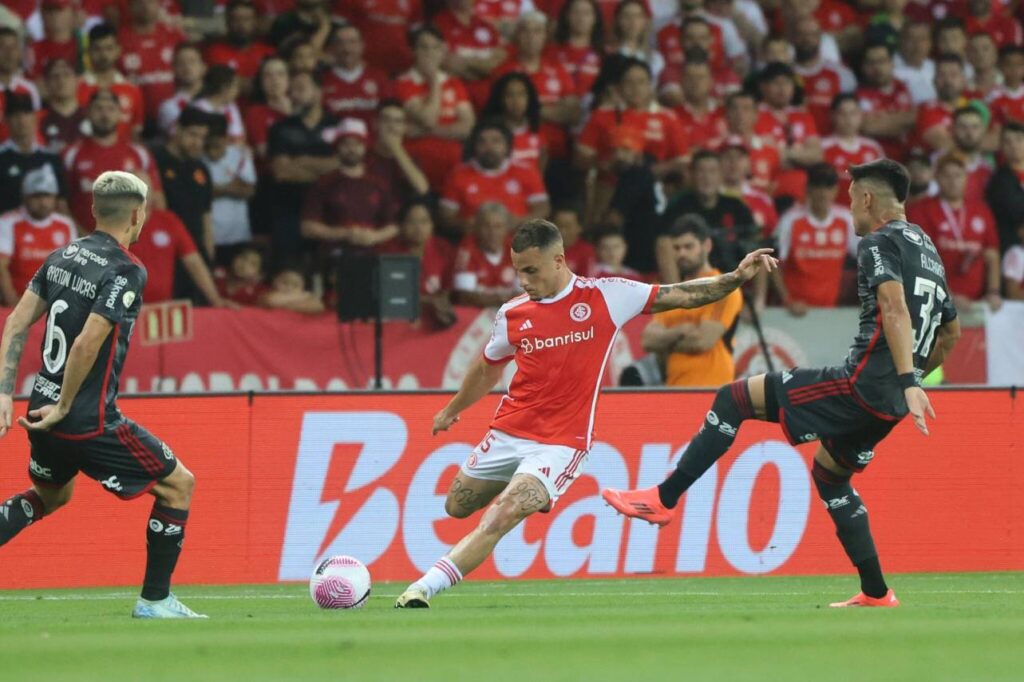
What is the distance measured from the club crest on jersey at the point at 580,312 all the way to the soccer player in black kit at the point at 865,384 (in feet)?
2.87

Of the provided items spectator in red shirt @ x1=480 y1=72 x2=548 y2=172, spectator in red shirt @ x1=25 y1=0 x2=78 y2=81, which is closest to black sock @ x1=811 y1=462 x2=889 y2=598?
spectator in red shirt @ x1=480 y1=72 x2=548 y2=172

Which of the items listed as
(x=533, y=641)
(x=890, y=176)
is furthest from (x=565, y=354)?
(x=533, y=641)

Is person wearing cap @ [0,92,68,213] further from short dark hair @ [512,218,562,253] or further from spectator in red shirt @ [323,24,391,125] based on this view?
short dark hair @ [512,218,562,253]

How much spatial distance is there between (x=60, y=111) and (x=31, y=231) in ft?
4.88

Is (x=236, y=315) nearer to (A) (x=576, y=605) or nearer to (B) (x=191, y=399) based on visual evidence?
(B) (x=191, y=399)

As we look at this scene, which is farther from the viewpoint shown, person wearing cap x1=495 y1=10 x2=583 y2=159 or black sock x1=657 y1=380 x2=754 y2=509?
person wearing cap x1=495 y1=10 x2=583 y2=159

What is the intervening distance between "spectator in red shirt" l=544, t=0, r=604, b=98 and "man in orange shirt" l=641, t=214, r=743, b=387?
479 cm

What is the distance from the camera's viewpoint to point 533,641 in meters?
7.47

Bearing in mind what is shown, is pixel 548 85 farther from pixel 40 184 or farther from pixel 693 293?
pixel 693 293

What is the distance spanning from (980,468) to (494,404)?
380 centimetres

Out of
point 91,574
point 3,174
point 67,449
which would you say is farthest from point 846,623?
point 3,174

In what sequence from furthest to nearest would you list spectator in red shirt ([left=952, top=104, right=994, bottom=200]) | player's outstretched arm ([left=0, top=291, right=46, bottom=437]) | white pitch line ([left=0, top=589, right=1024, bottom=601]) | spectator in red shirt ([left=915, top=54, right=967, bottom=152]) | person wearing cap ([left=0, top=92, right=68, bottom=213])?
spectator in red shirt ([left=915, top=54, right=967, bottom=152])
spectator in red shirt ([left=952, top=104, right=994, bottom=200])
person wearing cap ([left=0, top=92, right=68, bottom=213])
white pitch line ([left=0, top=589, right=1024, bottom=601])
player's outstretched arm ([left=0, top=291, right=46, bottom=437])

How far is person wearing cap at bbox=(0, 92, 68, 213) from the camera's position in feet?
49.3

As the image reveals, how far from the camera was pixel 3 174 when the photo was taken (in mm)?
15055
